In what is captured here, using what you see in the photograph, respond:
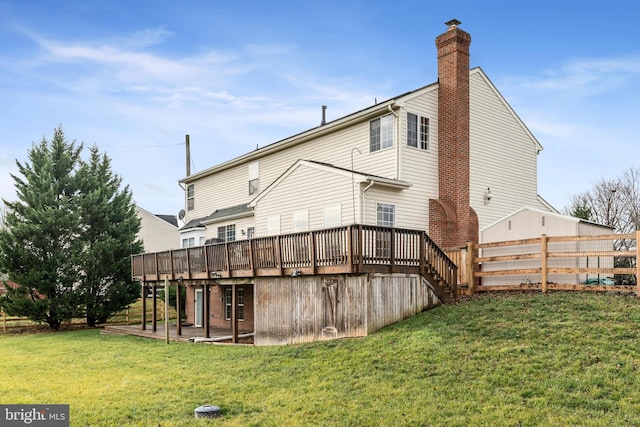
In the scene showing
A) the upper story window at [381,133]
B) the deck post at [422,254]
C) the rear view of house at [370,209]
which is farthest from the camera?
the upper story window at [381,133]

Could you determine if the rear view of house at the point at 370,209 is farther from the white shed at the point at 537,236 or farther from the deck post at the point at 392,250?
the white shed at the point at 537,236

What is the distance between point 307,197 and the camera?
62.0 feet

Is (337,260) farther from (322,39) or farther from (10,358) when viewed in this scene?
(10,358)

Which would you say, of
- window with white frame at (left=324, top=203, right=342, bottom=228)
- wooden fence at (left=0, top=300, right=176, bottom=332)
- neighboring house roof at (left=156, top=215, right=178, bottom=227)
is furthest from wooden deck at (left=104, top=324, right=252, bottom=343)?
neighboring house roof at (left=156, top=215, right=178, bottom=227)

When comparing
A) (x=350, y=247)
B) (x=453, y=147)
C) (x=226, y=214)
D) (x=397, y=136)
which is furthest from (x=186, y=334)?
(x=453, y=147)

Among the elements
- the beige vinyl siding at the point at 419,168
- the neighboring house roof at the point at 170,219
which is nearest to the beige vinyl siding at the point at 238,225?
the beige vinyl siding at the point at 419,168

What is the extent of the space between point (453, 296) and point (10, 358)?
13396 millimetres

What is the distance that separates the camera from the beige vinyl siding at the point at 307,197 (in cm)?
1759

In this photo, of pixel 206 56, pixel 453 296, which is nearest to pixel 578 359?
pixel 453 296

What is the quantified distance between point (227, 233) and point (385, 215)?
33.0 ft

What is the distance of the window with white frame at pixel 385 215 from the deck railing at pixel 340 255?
8.52ft

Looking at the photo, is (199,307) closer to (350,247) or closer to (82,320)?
(82,320)

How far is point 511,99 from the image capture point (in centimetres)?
2269

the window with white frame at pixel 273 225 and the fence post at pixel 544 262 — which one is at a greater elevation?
the window with white frame at pixel 273 225
